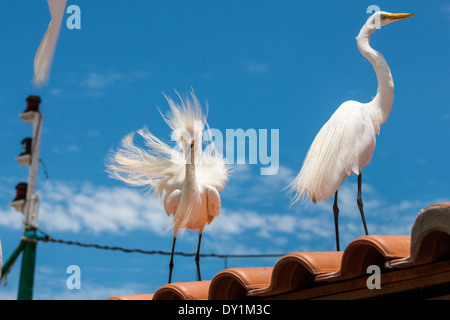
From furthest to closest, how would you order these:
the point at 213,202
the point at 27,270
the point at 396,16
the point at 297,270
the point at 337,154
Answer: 1. the point at 27,270
2. the point at 213,202
3. the point at 396,16
4. the point at 337,154
5. the point at 297,270

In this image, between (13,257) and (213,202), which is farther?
(13,257)

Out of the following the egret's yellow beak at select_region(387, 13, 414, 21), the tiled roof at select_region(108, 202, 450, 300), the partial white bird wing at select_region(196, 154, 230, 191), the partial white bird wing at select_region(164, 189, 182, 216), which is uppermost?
the egret's yellow beak at select_region(387, 13, 414, 21)

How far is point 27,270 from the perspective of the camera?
607 inches

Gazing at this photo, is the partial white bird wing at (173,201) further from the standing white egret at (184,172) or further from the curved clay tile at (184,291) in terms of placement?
the curved clay tile at (184,291)

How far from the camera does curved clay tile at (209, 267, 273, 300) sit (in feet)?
11.3

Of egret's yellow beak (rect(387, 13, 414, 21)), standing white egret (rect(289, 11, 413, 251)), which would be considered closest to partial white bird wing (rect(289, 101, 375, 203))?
standing white egret (rect(289, 11, 413, 251))

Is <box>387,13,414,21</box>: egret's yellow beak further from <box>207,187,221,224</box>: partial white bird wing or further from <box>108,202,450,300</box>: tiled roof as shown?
<box>108,202,450,300</box>: tiled roof

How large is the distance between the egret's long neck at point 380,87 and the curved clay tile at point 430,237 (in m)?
3.43

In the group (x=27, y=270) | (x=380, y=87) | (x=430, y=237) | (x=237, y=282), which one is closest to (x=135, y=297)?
(x=237, y=282)

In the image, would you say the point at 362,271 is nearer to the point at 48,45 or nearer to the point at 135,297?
the point at 135,297

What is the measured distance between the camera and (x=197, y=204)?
22.1ft

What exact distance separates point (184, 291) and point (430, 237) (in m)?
1.88
